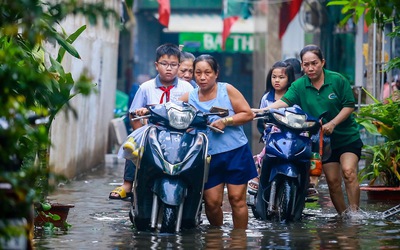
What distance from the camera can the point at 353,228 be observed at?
9.86m

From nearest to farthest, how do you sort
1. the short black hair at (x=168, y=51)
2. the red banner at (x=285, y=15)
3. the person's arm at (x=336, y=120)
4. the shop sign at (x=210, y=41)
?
the person's arm at (x=336, y=120), the short black hair at (x=168, y=51), the red banner at (x=285, y=15), the shop sign at (x=210, y=41)

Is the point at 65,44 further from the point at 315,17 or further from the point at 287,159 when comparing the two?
the point at 315,17

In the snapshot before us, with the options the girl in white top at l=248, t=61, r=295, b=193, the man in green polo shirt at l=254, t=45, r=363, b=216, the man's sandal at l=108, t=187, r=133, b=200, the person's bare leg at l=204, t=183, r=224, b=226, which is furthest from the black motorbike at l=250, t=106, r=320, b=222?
the man's sandal at l=108, t=187, r=133, b=200

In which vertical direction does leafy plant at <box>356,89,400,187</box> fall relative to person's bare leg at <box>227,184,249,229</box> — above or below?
above

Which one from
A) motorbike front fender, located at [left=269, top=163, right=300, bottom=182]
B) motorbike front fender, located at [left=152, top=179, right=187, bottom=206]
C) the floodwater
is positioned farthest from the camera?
motorbike front fender, located at [left=269, top=163, right=300, bottom=182]

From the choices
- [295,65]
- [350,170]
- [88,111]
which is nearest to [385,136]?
[295,65]

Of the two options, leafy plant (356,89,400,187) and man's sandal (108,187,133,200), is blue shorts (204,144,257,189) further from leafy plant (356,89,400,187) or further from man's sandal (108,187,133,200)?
leafy plant (356,89,400,187)

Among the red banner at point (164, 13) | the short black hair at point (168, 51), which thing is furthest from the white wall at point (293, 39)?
the short black hair at point (168, 51)

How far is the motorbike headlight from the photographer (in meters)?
9.32

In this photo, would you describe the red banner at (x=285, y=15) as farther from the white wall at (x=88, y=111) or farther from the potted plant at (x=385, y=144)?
the potted plant at (x=385, y=144)

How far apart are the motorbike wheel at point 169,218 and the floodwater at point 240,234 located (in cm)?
8

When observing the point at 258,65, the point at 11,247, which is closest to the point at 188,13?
the point at 258,65

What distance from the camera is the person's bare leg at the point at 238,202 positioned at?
953cm

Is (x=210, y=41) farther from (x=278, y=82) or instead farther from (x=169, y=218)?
(x=169, y=218)
